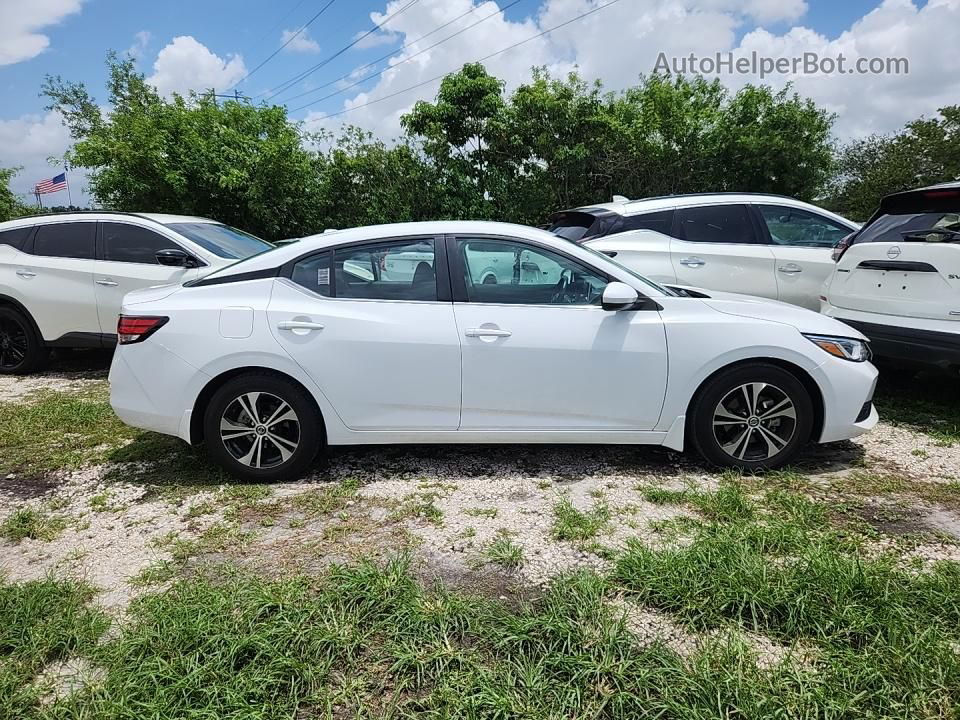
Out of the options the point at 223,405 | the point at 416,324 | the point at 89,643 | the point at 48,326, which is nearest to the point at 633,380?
the point at 416,324

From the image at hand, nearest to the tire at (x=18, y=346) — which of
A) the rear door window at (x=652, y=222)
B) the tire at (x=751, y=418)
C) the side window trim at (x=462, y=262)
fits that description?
the side window trim at (x=462, y=262)

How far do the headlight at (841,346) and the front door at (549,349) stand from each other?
97 cm

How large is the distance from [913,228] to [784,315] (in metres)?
1.80

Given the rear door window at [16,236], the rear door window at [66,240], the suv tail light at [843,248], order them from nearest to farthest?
the suv tail light at [843,248], the rear door window at [66,240], the rear door window at [16,236]

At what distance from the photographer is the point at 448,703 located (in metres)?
1.95

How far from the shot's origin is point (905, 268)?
452 centimetres

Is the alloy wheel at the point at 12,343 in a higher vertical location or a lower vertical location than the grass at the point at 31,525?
higher

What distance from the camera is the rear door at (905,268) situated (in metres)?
4.26

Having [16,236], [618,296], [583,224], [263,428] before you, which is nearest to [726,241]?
[583,224]

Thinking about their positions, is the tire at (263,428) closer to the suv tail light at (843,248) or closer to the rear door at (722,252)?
the rear door at (722,252)

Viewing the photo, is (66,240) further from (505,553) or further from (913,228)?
(913,228)

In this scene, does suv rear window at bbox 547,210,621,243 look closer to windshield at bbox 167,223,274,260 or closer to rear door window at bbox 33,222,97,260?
windshield at bbox 167,223,274,260

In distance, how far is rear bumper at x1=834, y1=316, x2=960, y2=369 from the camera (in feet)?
13.7

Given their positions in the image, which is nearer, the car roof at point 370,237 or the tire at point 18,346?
the car roof at point 370,237
